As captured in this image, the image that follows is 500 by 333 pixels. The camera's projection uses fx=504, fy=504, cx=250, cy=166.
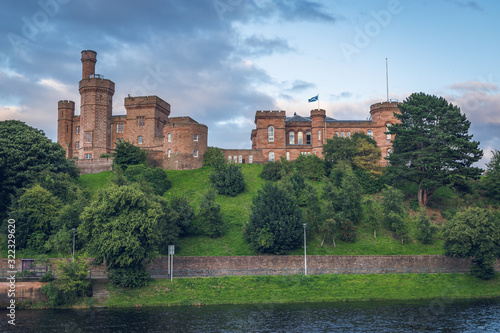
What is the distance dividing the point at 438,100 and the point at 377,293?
3390 cm

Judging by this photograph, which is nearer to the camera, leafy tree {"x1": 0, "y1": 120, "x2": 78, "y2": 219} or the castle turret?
leafy tree {"x1": 0, "y1": 120, "x2": 78, "y2": 219}

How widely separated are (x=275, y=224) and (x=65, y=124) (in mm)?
58785

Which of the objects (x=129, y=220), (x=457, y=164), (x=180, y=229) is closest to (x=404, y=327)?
(x=129, y=220)

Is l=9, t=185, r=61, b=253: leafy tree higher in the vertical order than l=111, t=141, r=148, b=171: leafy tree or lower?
lower

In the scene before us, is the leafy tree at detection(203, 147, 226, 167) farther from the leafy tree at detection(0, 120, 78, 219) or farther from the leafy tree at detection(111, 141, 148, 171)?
the leafy tree at detection(0, 120, 78, 219)

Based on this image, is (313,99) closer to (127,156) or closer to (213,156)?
(213,156)

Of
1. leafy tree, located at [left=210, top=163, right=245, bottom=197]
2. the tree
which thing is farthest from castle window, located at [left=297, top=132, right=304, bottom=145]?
the tree

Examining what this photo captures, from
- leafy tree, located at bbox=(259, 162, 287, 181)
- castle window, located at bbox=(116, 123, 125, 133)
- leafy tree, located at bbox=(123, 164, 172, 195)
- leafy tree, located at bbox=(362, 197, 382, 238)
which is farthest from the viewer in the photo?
castle window, located at bbox=(116, 123, 125, 133)

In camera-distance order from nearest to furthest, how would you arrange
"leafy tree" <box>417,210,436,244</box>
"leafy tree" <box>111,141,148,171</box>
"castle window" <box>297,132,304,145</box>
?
"leafy tree" <box>417,210,436,244</box>
"leafy tree" <box>111,141,148,171</box>
"castle window" <box>297,132,304,145</box>

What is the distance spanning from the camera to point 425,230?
58094 millimetres

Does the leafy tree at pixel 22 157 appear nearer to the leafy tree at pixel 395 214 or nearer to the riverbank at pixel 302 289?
the riverbank at pixel 302 289

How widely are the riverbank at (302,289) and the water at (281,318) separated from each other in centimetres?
157

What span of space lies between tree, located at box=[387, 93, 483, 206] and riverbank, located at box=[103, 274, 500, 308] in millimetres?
18955

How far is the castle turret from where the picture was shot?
3605 inches
